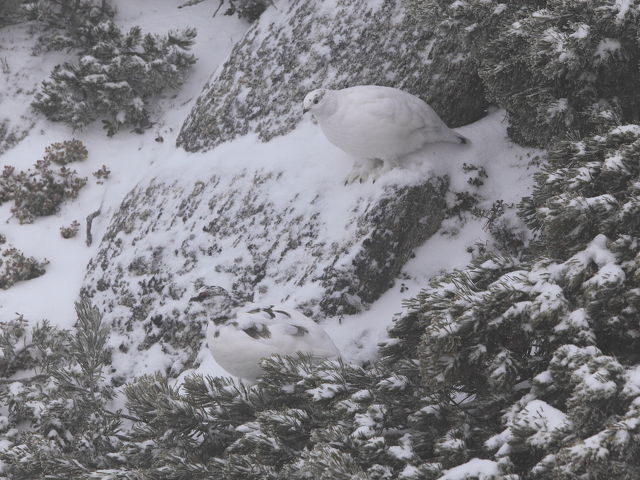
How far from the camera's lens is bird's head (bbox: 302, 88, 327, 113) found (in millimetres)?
4250

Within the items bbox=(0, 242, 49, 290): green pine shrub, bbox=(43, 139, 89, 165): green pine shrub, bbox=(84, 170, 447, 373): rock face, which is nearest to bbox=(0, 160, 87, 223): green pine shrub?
bbox=(43, 139, 89, 165): green pine shrub

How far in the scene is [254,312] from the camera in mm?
3705

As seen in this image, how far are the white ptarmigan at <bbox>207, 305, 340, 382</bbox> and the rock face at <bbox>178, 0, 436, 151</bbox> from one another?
228cm

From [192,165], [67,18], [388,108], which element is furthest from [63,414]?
[67,18]

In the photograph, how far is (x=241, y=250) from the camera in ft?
17.4

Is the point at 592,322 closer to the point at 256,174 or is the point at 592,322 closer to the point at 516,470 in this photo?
the point at 516,470

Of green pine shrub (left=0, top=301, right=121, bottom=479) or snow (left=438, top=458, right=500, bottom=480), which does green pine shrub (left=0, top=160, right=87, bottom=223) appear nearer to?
green pine shrub (left=0, top=301, right=121, bottom=479)

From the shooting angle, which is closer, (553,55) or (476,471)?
(476,471)

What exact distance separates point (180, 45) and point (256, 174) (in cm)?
313

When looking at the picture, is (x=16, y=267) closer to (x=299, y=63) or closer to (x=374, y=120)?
(x=299, y=63)

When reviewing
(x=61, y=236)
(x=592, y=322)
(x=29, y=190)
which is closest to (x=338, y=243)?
(x=592, y=322)

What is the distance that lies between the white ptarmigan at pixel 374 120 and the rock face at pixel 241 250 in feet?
1.04

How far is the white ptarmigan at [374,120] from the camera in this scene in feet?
14.0

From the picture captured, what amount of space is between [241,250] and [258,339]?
1.85m
